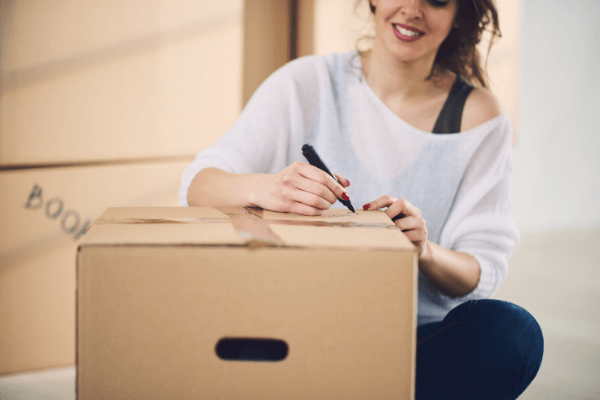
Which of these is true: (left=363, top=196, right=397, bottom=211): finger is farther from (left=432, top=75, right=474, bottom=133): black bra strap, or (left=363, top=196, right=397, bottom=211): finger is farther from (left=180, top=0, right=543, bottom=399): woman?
(left=432, top=75, right=474, bottom=133): black bra strap

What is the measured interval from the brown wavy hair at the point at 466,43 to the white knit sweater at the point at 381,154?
0.53ft

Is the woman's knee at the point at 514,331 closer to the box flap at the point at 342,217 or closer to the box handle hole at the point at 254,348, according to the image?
the box flap at the point at 342,217

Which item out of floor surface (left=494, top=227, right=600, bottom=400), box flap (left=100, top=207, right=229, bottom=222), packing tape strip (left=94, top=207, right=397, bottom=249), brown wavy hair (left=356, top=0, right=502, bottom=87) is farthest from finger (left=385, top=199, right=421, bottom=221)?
floor surface (left=494, top=227, right=600, bottom=400)

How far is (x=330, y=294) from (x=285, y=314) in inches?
1.6

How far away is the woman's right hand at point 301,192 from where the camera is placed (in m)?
0.55

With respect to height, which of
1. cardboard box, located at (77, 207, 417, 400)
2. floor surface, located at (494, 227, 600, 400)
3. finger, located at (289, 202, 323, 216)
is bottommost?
floor surface, located at (494, 227, 600, 400)

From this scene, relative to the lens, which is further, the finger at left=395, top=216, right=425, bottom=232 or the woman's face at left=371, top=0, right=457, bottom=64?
the woman's face at left=371, top=0, right=457, bottom=64

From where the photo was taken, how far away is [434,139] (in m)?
0.88

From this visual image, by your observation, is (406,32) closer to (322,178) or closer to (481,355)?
(322,178)

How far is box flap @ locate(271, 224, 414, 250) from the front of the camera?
393 mm

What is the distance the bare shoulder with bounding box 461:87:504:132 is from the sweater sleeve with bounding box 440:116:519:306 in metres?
0.03

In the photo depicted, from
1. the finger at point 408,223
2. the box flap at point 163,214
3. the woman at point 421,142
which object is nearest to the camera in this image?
the box flap at point 163,214

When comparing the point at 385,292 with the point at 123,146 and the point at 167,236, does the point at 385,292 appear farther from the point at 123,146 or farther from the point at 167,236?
the point at 123,146

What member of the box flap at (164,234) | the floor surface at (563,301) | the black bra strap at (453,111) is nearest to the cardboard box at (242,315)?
the box flap at (164,234)
